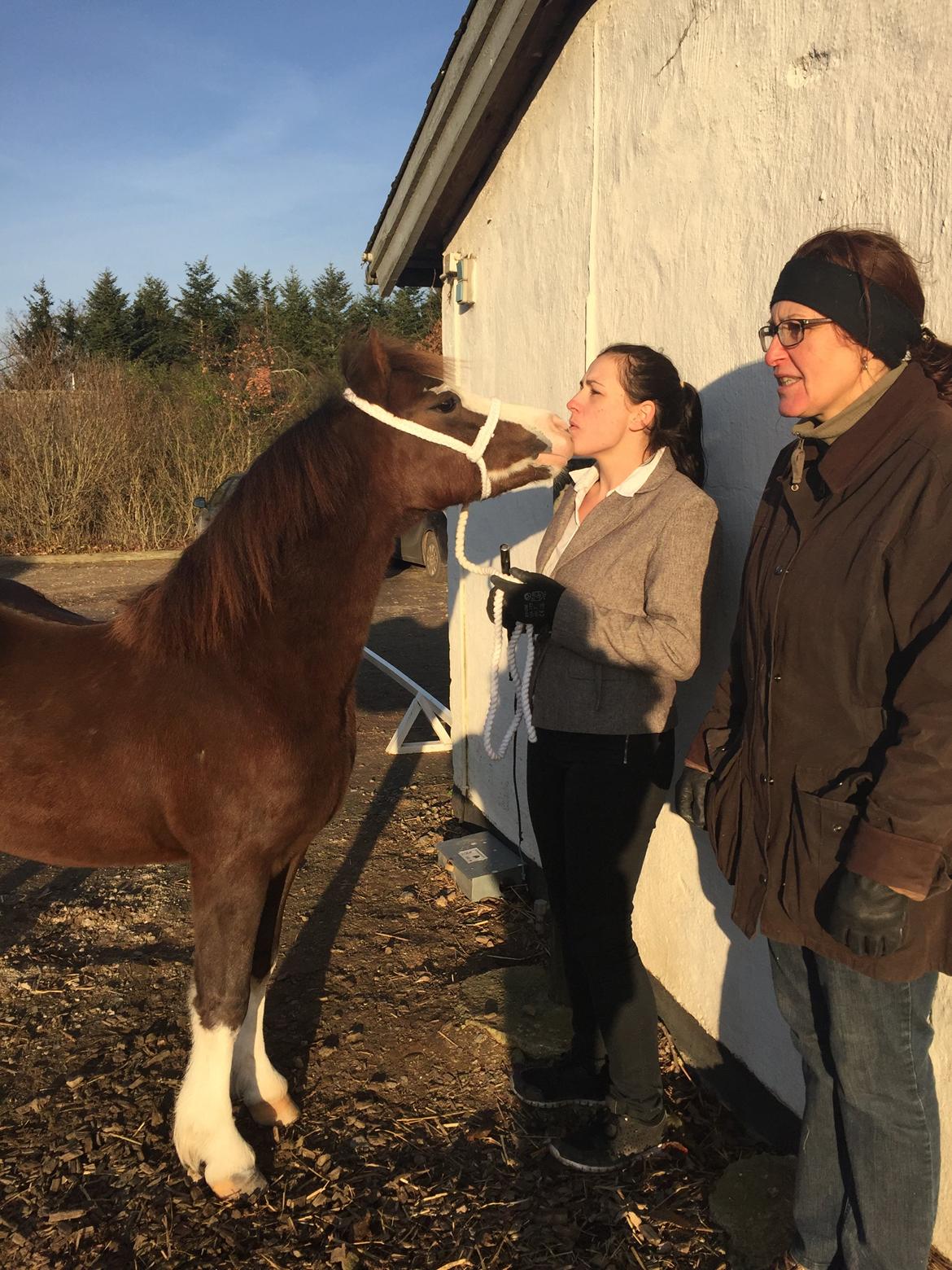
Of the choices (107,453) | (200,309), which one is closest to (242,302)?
(200,309)

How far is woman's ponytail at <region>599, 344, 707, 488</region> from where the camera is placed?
2.08 metres

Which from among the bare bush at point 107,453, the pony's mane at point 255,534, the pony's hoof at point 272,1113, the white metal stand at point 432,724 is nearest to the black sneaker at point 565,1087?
the pony's hoof at point 272,1113

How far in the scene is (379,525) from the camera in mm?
2250

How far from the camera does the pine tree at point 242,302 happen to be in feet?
105

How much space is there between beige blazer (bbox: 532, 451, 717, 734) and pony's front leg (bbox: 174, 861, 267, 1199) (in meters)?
0.95

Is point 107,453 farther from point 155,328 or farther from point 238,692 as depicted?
point 155,328

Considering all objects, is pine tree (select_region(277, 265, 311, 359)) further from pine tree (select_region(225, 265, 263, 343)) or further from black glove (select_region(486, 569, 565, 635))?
black glove (select_region(486, 569, 565, 635))

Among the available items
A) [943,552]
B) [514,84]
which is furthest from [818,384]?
[514,84]

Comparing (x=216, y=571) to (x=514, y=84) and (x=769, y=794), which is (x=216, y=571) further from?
(x=514, y=84)

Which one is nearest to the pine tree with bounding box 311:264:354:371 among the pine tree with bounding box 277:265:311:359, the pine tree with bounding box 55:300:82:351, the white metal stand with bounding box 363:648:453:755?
the pine tree with bounding box 277:265:311:359

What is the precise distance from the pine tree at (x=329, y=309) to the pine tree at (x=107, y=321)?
295 inches

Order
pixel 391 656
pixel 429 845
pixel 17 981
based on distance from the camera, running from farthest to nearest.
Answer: pixel 391 656 < pixel 429 845 < pixel 17 981

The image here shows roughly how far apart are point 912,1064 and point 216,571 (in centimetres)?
188

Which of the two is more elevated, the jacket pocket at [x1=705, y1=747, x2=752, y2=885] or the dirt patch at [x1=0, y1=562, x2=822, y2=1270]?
the jacket pocket at [x1=705, y1=747, x2=752, y2=885]
